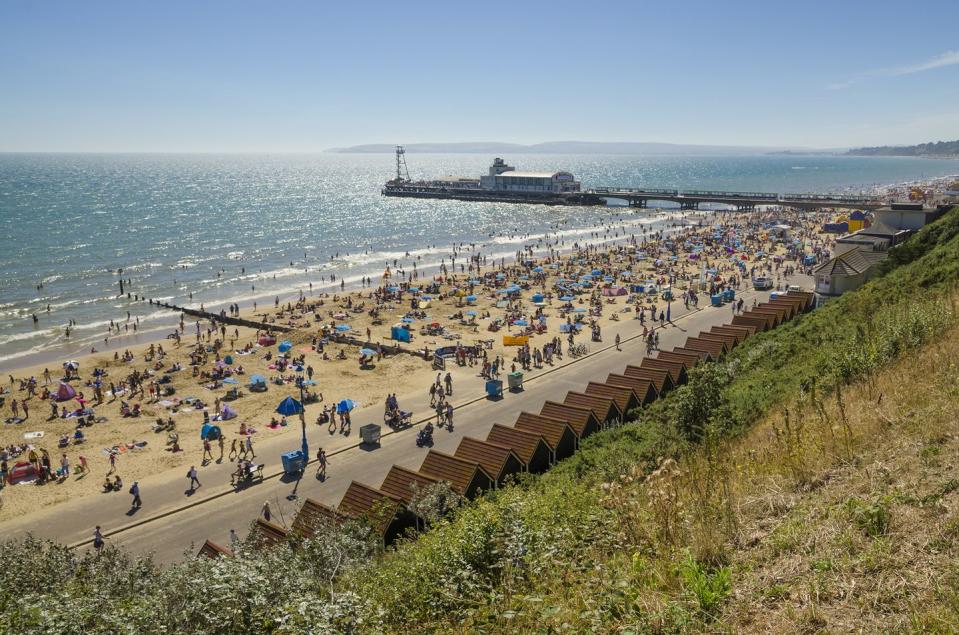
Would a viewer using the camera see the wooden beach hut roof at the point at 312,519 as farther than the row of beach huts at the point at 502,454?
No

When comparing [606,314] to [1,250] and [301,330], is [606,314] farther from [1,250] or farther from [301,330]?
[1,250]

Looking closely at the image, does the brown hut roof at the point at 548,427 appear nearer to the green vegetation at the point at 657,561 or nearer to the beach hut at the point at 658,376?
the beach hut at the point at 658,376

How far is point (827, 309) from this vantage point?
2706cm

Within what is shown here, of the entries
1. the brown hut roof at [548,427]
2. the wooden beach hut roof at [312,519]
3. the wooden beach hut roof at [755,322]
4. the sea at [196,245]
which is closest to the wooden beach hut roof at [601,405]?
the brown hut roof at [548,427]

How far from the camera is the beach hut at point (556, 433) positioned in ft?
58.6

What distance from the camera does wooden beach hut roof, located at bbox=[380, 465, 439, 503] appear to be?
14758 millimetres

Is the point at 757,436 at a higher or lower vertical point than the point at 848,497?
lower

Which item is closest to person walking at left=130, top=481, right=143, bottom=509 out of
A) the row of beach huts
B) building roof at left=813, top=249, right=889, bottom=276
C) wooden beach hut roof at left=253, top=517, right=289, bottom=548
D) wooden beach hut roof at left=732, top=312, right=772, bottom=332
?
the row of beach huts

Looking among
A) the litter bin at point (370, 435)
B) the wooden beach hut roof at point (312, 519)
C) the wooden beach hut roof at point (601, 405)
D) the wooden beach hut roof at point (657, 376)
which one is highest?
the wooden beach hut roof at point (657, 376)

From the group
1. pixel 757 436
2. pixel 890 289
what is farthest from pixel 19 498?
pixel 890 289

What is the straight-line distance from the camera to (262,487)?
2050 cm

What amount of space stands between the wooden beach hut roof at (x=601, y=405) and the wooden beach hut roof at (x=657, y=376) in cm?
252

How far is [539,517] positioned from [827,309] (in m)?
23.5

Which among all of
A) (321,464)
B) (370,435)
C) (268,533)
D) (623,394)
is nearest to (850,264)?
(623,394)
